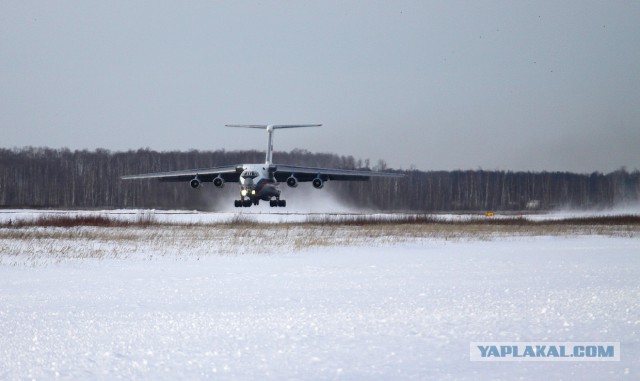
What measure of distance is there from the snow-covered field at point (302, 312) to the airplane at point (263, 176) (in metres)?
24.6

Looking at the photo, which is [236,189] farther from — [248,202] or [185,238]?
[185,238]

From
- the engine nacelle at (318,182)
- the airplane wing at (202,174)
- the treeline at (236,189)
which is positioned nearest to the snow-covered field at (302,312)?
the engine nacelle at (318,182)

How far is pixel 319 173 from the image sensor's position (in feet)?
145

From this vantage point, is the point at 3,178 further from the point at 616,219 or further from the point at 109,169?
the point at 616,219

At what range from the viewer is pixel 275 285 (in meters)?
11.3

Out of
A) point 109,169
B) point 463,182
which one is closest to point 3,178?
Result: point 109,169

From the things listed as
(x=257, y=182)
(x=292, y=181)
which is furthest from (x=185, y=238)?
(x=292, y=181)

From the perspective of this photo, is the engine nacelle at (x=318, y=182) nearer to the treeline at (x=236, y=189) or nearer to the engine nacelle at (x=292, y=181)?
the engine nacelle at (x=292, y=181)

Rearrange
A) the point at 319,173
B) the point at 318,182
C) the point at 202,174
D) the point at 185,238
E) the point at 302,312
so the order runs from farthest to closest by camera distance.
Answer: the point at 202,174
the point at 319,173
the point at 318,182
the point at 185,238
the point at 302,312

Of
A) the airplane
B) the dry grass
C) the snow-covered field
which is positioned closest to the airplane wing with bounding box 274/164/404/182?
the airplane

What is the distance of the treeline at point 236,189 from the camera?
77.2 m

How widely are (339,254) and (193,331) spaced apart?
9966mm

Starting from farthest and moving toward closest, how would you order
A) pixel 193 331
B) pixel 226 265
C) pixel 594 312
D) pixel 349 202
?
1. pixel 349 202
2. pixel 226 265
3. pixel 594 312
4. pixel 193 331

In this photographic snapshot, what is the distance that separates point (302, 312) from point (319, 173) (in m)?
35.6
